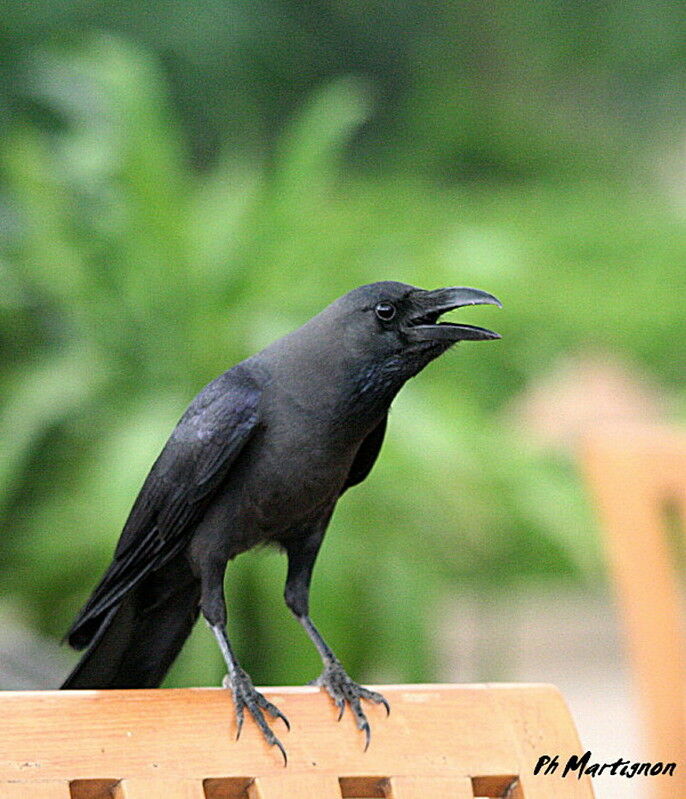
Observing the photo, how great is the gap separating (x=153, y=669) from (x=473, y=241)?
9.98 ft

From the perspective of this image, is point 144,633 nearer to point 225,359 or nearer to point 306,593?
point 306,593

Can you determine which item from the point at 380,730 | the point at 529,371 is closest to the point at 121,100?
the point at 529,371

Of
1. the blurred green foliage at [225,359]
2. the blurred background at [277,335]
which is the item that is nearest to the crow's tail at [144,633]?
the blurred background at [277,335]

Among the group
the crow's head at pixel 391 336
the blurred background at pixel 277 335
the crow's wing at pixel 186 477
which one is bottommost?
the blurred background at pixel 277 335

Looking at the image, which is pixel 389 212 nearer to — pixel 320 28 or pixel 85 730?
pixel 320 28

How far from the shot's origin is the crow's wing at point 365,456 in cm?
162

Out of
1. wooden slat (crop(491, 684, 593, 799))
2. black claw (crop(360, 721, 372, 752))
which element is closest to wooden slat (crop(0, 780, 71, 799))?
black claw (crop(360, 721, 372, 752))

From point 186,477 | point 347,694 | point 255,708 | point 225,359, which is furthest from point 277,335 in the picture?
point 255,708

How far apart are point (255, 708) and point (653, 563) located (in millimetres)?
1322

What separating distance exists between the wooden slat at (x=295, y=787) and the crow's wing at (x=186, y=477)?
0.42 meters

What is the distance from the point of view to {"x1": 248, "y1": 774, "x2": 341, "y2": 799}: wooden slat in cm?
111

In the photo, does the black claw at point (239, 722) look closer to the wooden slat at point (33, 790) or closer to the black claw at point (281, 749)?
the black claw at point (281, 749)

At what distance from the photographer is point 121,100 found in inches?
157

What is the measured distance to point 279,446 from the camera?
145 centimetres
